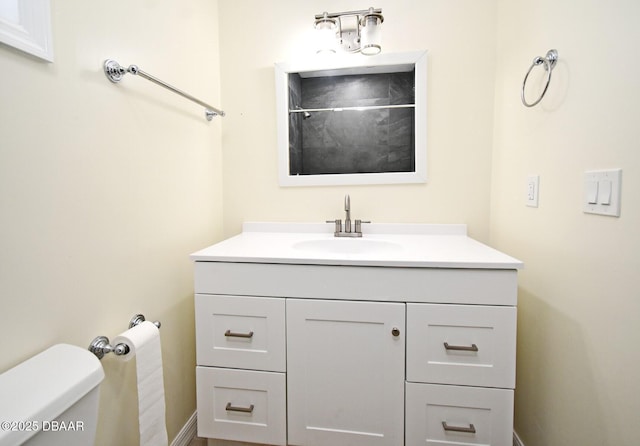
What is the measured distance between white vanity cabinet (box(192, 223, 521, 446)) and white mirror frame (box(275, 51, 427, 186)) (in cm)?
54

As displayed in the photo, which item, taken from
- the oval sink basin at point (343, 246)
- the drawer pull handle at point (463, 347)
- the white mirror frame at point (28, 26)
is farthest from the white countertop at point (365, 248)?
the white mirror frame at point (28, 26)

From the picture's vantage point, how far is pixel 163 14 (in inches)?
44.8

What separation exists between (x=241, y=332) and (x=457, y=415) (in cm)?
77

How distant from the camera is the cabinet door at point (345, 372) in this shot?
3.41ft

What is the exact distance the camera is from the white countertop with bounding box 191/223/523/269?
3.32ft

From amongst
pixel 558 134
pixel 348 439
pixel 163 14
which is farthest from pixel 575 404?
pixel 163 14

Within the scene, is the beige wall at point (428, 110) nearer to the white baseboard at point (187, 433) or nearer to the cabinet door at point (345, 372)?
the cabinet door at point (345, 372)

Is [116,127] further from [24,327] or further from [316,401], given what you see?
[316,401]

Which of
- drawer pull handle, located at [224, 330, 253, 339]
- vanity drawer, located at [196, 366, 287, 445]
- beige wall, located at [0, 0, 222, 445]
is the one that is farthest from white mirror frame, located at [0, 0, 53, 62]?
vanity drawer, located at [196, 366, 287, 445]

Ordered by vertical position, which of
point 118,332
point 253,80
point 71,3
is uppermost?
point 253,80

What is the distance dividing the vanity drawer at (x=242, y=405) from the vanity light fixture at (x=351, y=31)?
4.59ft

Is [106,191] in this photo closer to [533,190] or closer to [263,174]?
[263,174]

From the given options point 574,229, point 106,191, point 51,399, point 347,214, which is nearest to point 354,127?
point 347,214

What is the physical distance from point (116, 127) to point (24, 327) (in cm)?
56
